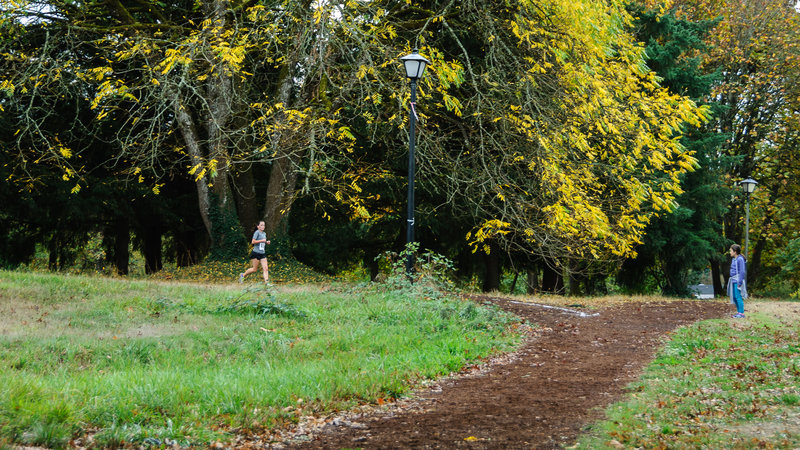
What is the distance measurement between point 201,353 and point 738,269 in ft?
38.3

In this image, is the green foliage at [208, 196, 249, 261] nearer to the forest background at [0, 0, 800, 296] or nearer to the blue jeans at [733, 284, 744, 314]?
the forest background at [0, 0, 800, 296]

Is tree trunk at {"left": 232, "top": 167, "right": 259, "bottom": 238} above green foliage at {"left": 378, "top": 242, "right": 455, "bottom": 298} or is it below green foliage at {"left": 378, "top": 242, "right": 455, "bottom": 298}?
above

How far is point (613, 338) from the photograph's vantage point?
11258 millimetres

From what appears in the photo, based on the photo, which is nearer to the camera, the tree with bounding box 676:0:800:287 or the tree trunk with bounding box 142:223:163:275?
the tree trunk with bounding box 142:223:163:275

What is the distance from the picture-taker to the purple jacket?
46.3 ft

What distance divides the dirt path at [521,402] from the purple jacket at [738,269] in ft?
12.2

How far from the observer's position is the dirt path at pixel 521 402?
5.20 meters

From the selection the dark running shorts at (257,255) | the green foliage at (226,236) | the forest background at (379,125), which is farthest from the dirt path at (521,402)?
the green foliage at (226,236)

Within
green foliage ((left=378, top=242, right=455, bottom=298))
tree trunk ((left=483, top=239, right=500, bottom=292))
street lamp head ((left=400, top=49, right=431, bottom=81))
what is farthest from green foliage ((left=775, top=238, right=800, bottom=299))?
street lamp head ((left=400, top=49, right=431, bottom=81))

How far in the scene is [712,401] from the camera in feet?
20.4

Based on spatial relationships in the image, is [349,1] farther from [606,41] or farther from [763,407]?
[763,407]

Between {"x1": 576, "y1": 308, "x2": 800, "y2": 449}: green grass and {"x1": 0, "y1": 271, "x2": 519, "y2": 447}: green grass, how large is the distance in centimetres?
236

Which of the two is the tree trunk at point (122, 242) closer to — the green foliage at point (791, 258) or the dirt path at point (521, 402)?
the dirt path at point (521, 402)

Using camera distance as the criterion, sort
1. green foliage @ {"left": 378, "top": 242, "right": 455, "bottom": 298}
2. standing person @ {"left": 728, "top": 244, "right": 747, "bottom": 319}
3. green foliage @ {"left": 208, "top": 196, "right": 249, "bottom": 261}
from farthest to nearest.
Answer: green foliage @ {"left": 208, "top": 196, "right": 249, "bottom": 261} < standing person @ {"left": 728, "top": 244, "right": 747, "bottom": 319} < green foliage @ {"left": 378, "top": 242, "right": 455, "bottom": 298}
